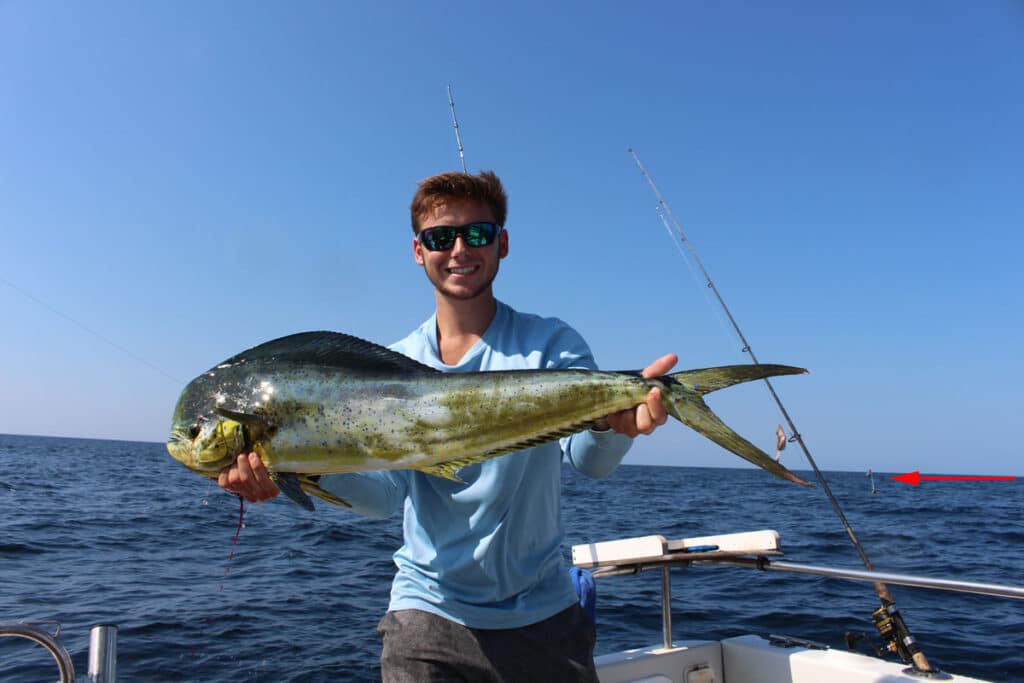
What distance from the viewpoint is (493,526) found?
253 centimetres

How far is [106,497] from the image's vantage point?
22672mm

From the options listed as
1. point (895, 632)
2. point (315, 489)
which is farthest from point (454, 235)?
point (895, 632)

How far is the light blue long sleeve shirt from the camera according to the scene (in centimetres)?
251

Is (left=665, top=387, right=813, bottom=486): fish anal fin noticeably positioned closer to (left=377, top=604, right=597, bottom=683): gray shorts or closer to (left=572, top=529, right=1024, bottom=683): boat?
(left=377, top=604, right=597, bottom=683): gray shorts

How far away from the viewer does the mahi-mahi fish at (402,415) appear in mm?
2121

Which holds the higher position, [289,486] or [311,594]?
[289,486]

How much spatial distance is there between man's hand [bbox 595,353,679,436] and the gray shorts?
0.90 m

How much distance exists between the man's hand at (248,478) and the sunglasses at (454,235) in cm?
116

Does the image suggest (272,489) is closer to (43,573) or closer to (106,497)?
(43,573)

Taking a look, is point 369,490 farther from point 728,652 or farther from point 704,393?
point 728,652

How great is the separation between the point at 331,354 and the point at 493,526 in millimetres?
898

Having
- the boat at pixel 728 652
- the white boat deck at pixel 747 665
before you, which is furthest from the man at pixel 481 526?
the white boat deck at pixel 747 665

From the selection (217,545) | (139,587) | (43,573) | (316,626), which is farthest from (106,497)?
(316,626)

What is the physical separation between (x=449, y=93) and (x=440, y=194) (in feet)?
11.0
